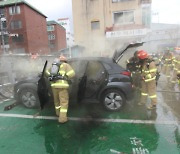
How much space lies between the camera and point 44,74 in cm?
525

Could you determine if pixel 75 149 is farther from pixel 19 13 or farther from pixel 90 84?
pixel 19 13

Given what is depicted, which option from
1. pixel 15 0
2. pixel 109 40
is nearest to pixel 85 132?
pixel 109 40

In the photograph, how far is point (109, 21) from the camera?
22.8 metres

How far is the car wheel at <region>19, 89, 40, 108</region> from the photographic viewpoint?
5.94 metres

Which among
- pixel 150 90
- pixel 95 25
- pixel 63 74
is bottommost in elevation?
pixel 150 90

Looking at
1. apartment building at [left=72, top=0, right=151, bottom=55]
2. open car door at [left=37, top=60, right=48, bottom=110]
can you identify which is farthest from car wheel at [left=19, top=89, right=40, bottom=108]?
apartment building at [left=72, top=0, right=151, bottom=55]

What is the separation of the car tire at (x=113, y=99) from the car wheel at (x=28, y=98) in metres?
1.95

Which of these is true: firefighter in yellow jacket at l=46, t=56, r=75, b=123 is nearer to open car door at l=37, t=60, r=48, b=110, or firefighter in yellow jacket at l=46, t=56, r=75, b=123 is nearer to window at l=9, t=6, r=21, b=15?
open car door at l=37, t=60, r=48, b=110

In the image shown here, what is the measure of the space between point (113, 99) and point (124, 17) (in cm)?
1799

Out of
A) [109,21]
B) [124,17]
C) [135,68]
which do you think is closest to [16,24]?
[109,21]

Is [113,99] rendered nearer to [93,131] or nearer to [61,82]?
[93,131]

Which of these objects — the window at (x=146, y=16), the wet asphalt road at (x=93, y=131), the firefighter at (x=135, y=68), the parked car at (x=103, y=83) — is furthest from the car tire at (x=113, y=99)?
the window at (x=146, y=16)

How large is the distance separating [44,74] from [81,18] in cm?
1874

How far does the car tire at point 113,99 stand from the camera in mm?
5582
